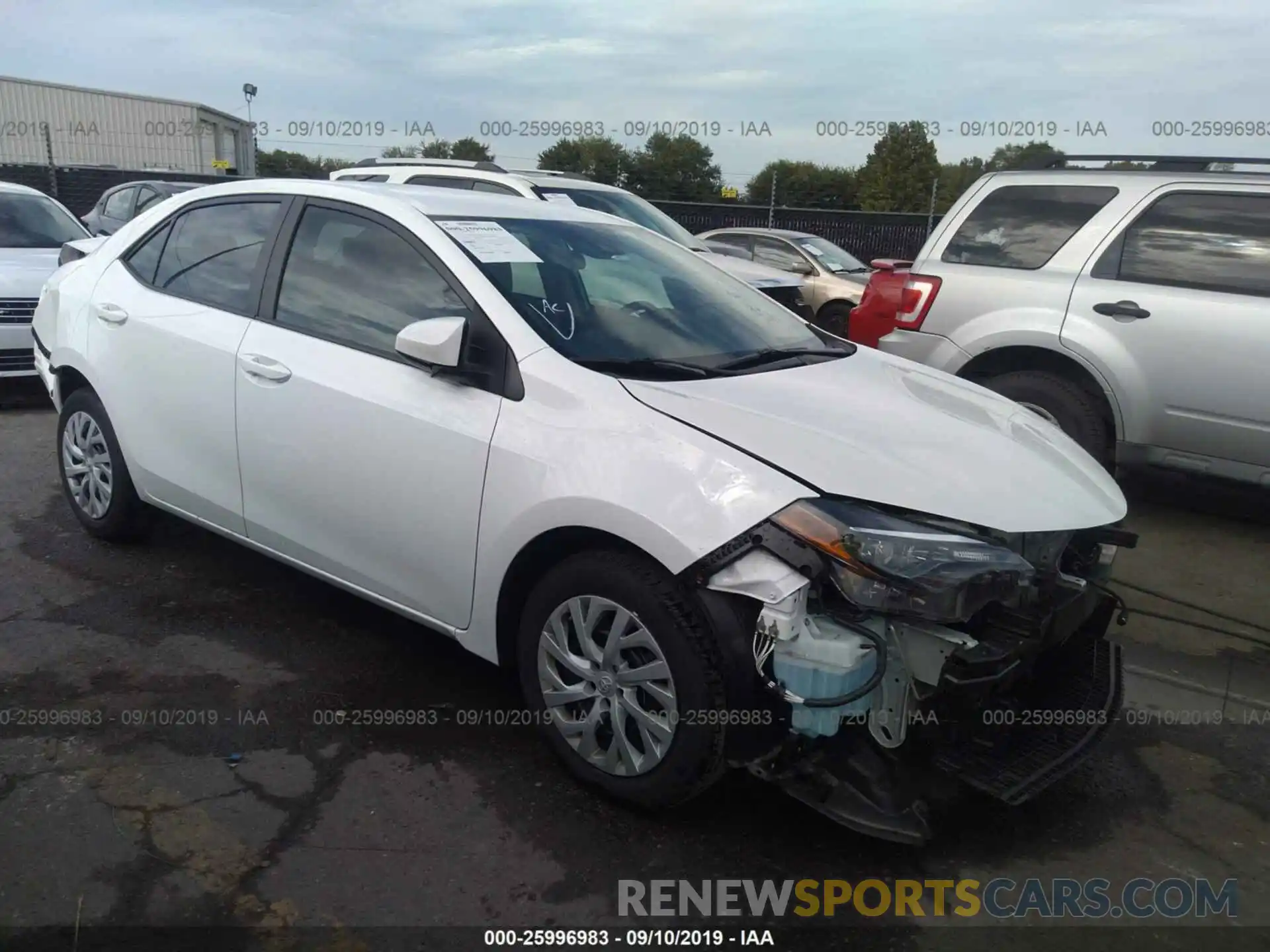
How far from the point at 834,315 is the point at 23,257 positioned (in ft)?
28.6

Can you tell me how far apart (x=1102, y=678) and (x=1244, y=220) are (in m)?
3.48

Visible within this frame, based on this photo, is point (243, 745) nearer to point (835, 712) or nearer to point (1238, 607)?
point (835, 712)

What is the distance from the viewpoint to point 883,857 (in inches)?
110

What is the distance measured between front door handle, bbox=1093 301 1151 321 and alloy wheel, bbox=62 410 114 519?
4959 millimetres

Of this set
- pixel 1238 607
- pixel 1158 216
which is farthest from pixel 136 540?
pixel 1158 216

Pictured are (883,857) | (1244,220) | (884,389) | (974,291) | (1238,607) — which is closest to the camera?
(883,857)

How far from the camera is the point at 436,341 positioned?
3.01m

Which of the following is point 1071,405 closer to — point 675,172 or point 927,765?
point 927,765

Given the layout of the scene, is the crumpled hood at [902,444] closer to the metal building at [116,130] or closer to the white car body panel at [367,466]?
the white car body panel at [367,466]

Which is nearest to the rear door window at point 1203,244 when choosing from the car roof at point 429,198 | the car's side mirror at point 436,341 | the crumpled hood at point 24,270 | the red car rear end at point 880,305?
the red car rear end at point 880,305

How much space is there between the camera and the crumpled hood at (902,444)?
8.82ft

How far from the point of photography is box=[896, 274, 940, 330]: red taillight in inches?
Answer: 237

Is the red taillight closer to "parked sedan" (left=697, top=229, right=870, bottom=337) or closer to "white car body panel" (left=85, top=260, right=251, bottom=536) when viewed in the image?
"white car body panel" (left=85, top=260, right=251, bottom=536)

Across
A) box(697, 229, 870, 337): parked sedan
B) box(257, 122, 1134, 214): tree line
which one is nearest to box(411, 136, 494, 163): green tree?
box(257, 122, 1134, 214): tree line
